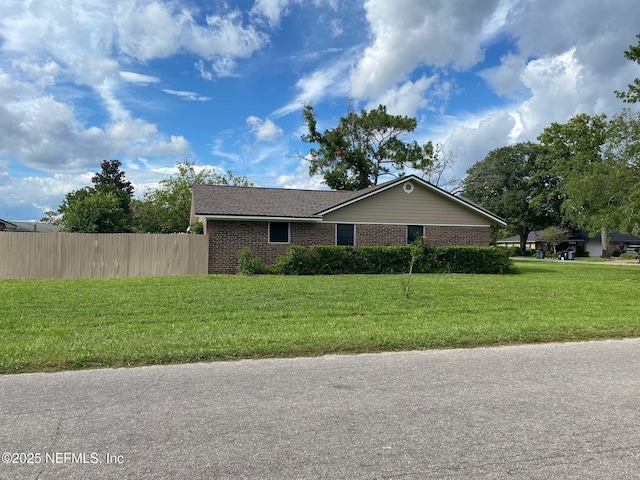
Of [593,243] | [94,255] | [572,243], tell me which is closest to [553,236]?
[572,243]

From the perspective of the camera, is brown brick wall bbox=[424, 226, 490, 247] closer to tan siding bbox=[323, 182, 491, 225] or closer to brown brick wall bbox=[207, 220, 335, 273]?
tan siding bbox=[323, 182, 491, 225]

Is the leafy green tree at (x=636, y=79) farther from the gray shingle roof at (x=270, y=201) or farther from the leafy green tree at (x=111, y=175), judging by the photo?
the leafy green tree at (x=111, y=175)

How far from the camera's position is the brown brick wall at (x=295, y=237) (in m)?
19.1

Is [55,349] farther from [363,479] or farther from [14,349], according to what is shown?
[363,479]

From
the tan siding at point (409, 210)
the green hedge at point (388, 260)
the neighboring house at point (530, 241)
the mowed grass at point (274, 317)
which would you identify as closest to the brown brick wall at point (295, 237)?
the tan siding at point (409, 210)

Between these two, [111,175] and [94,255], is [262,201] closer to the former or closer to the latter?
[94,255]

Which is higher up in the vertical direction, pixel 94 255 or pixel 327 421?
pixel 94 255

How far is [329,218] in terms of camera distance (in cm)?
2112

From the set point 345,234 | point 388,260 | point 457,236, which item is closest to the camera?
point 388,260

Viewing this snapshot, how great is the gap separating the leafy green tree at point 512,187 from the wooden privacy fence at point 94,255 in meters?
42.7

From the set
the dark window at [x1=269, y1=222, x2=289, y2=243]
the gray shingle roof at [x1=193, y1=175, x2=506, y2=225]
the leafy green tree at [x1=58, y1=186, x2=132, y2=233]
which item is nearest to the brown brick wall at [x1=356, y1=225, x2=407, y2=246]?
the gray shingle roof at [x1=193, y1=175, x2=506, y2=225]

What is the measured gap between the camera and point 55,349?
20.7 ft

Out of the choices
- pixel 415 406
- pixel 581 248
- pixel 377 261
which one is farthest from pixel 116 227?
pixel 581 248

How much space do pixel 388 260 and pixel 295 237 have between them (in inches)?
172
